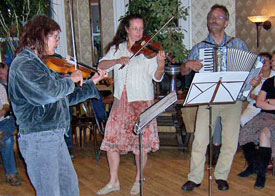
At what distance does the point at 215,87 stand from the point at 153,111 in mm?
573

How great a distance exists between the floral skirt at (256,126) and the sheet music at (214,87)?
0.87m

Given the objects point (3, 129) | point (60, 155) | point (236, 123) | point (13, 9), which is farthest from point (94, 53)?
point (60, 155)

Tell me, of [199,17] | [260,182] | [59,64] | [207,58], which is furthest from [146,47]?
[199,17]

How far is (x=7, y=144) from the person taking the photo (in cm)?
350

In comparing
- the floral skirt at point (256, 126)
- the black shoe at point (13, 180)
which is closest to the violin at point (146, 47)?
the floral skirt at point (256, 126)

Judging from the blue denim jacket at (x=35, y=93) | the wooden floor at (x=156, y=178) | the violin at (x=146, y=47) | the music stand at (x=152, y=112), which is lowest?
the wooden floor at (x=156, y=178)

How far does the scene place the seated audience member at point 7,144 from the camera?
11.4 ft

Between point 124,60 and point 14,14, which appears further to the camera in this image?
point 14,14

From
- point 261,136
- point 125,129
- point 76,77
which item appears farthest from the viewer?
point 261,136

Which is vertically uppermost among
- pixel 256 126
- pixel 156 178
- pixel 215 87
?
pixel 215 87

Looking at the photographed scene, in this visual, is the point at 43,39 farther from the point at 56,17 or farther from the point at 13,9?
the point at 56,17

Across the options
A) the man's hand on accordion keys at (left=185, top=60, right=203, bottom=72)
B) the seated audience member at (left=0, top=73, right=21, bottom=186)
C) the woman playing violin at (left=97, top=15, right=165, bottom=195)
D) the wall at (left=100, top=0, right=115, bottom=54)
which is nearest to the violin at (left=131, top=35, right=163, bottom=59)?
the woman playing violin at (left=97, top=15, right=165, bottom=195)

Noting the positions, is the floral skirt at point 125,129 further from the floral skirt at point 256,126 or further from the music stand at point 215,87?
the floral skirt at point 256,126

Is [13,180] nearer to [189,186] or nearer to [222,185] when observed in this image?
[189,186]
